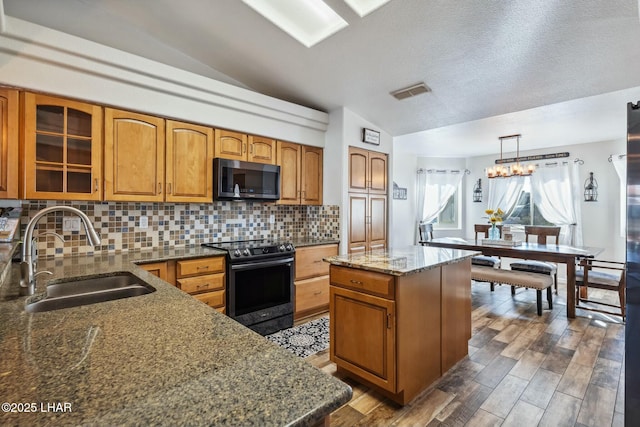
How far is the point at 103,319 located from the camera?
1.02 m

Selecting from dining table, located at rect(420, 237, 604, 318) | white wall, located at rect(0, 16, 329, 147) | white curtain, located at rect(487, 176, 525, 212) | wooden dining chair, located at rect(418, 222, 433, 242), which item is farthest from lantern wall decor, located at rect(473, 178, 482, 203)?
white wall, located at rect(0, 16, 329, 147)

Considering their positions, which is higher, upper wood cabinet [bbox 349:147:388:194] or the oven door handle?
upper wood cabinet [bbox 349:147:388:194]

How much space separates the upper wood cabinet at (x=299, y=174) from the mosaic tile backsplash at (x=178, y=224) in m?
0.26

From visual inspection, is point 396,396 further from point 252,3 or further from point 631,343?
point 252,3

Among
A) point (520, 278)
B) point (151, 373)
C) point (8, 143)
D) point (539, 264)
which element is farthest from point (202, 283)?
point (539, 264)

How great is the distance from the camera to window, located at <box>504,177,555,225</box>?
19.1 ft

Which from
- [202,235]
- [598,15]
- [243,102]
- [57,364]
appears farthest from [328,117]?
[57,364]

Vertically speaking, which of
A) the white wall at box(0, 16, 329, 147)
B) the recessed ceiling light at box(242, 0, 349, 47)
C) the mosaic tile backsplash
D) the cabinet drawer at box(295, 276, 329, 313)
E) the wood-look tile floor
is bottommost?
the wood-look tile floor

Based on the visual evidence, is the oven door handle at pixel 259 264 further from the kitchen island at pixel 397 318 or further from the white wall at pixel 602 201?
the white wall at pixel 602 201

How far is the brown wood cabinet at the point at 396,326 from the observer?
188 cm

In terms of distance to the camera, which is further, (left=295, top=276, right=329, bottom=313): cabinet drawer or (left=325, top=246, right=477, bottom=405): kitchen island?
(left=295, top=276, right=329, bottom=313): cabinet drawer

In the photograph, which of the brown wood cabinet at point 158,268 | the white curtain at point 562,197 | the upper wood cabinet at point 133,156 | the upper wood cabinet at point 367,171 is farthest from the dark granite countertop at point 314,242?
the white curtain at point 562,197

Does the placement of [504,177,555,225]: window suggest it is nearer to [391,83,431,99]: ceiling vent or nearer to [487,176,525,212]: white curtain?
[487,176,525,212]: white curtain

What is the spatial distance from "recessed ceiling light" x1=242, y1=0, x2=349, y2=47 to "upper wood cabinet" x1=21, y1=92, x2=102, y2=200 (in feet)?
5.02
